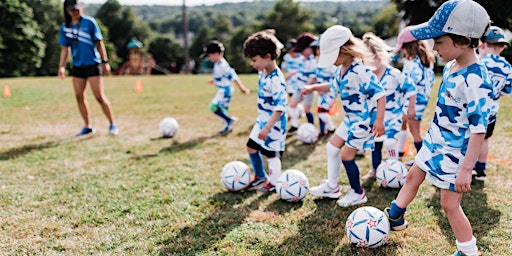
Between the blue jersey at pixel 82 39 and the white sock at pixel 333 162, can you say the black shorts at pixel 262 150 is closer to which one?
the white sock at pixel 333 162

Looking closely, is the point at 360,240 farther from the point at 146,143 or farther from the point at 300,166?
the point at 146,143

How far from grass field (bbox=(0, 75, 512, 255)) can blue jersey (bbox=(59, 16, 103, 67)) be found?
149 centimetres

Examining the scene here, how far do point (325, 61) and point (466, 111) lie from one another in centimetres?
152

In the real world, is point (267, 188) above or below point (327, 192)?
below

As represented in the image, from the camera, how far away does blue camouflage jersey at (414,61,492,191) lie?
2631 millimetres

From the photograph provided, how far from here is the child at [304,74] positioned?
8.17m

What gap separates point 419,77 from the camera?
5.38 m

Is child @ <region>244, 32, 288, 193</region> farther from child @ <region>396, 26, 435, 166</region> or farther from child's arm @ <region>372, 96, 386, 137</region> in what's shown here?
child @ <region>396, 26, 435, 166</region>

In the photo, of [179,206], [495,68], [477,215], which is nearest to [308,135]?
[495,68]

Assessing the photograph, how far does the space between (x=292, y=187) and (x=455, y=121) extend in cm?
196

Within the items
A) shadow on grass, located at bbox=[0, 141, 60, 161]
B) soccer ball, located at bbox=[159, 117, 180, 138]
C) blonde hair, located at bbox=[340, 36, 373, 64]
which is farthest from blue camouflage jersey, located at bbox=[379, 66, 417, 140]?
shadow on grass, located at bbox=[0, 141, 60, 161]

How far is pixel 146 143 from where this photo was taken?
7293 millimetres

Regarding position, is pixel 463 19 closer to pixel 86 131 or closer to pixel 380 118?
pixel 380 118

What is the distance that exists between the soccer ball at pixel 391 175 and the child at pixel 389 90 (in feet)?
1.18
